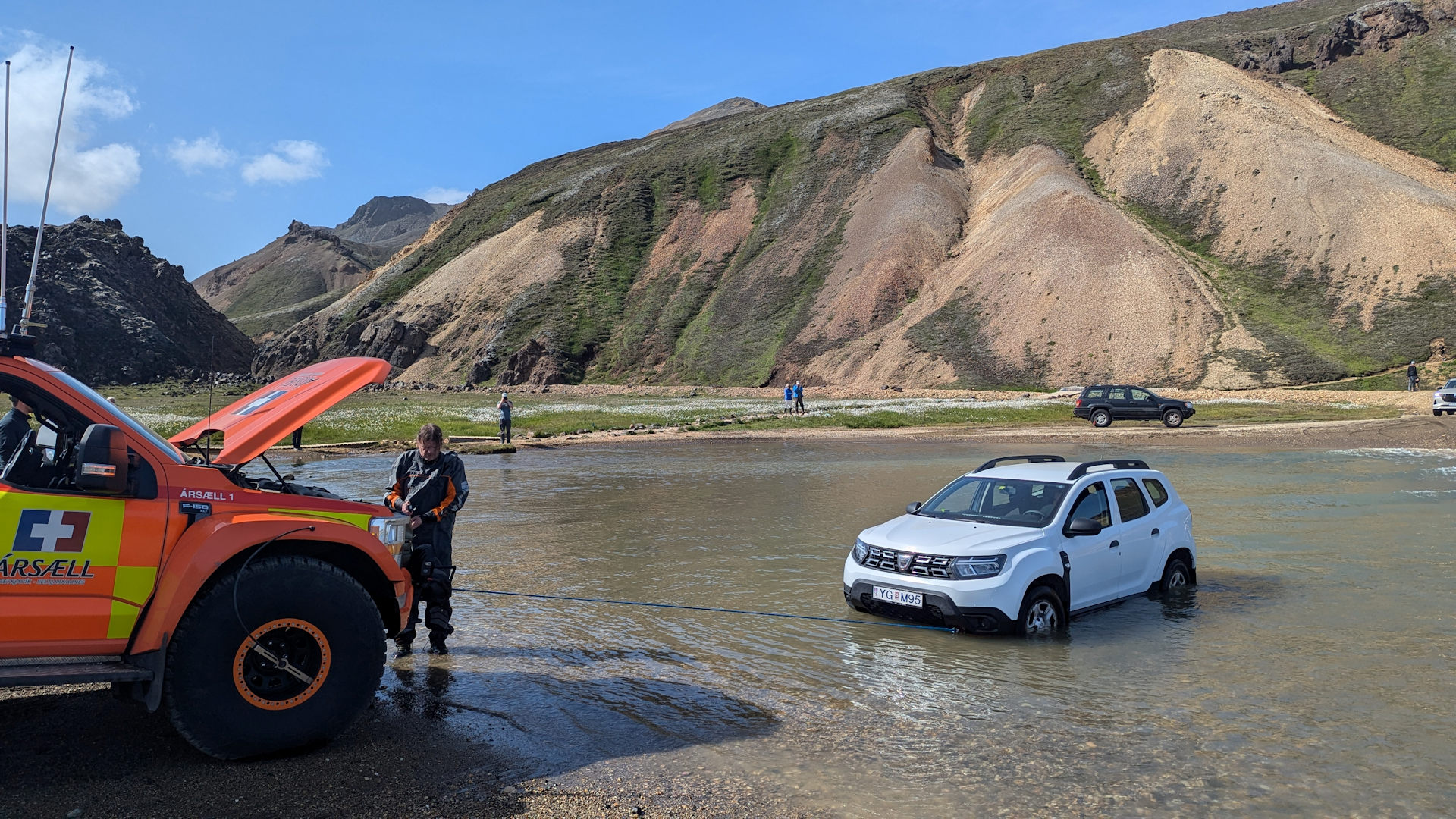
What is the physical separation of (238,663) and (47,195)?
313 centimetres

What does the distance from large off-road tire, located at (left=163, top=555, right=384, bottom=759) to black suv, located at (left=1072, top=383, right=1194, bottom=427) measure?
36480 millimetres

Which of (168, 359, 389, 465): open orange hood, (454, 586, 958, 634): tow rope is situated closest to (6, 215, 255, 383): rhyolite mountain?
(454, 586, 958, 634): tow rope

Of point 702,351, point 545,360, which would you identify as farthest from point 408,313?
point 702,351

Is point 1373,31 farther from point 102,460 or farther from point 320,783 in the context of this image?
point 102,460

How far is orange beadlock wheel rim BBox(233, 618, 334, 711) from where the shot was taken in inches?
208

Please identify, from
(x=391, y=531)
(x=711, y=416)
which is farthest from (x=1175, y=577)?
(x=711, y=416)

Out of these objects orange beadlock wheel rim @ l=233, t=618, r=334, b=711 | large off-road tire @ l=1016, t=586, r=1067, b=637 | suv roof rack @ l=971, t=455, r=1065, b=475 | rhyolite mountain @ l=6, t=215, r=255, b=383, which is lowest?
large off-road tire @ l=1016, t=586, r=1067, b=637

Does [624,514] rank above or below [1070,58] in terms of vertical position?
below

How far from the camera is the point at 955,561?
330 inches

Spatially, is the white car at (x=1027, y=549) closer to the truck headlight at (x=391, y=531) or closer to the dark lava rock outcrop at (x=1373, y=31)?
the truck headlight at (x=391, y=531)

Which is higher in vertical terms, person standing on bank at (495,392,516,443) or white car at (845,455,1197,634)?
person standing on bank at (495,392,516,443)

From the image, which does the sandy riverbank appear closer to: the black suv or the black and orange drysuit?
the black suv

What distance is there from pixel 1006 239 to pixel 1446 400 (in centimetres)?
3579

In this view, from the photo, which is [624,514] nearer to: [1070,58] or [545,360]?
[545,360]
